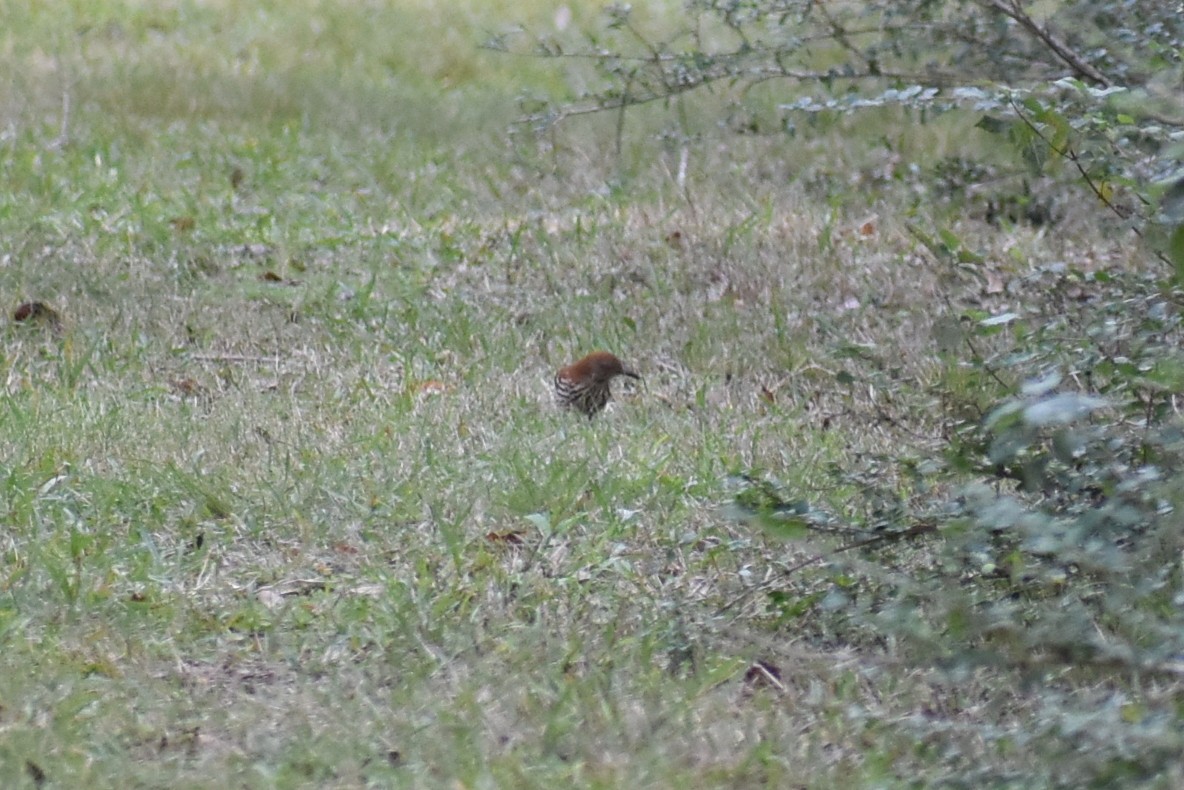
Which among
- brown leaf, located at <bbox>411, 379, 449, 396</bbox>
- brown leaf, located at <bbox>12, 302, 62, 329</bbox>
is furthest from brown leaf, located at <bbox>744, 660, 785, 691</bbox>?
brown leaf, located at <bbox>12, 302, 62, 329</bbox>

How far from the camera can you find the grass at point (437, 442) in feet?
10.5

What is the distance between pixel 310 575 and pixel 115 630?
536 mm

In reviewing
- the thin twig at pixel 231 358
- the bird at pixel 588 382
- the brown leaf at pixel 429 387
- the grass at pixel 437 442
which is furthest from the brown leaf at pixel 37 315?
the bird at pixel 588 382

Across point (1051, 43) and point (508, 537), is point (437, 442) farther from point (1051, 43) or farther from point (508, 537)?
point (1051, 43)

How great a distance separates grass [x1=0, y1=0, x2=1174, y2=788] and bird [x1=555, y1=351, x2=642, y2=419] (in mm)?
116

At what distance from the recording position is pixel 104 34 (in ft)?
40.5

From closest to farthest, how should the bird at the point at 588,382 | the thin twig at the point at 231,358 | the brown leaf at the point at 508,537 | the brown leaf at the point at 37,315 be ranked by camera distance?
the brown leaf at the point at 508,537
the bird at the point at 588,382
the thin twig at the point at 231,358
the brown leaf at the point at 37,315

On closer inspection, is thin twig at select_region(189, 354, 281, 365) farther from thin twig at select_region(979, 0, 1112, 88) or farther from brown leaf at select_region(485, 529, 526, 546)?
thin twig at select_region(979, 0, 1112, 88)

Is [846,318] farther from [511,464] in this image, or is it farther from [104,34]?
[104,34]

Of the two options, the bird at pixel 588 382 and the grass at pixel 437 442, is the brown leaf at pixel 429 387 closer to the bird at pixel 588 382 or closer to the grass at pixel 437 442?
the grass at pixel 437 442

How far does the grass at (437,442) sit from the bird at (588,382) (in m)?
0.12

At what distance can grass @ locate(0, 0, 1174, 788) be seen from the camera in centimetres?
320

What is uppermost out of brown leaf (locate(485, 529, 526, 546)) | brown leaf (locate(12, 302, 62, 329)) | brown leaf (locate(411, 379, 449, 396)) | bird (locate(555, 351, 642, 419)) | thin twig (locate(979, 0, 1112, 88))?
thin twig (locate(979, 0, 1112, 88))

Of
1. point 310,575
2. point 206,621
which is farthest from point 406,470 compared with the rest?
point 206,621
